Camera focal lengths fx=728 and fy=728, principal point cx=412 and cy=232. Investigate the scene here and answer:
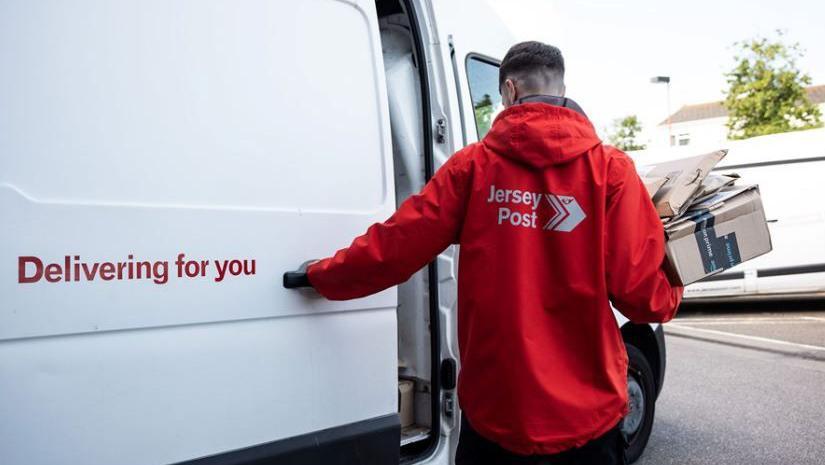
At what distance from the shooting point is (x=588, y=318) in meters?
1.94

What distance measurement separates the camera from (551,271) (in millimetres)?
1962

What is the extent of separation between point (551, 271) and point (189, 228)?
1.01 m

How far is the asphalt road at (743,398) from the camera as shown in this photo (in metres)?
4.34

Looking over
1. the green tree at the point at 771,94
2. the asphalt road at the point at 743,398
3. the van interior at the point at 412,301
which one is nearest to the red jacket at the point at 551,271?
the van interior at the point at 412,301

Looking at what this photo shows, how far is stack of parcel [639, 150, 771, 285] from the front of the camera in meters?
2.20

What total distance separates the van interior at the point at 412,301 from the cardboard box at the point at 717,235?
106 cm

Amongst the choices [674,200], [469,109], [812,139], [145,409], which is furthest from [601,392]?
[812,139]

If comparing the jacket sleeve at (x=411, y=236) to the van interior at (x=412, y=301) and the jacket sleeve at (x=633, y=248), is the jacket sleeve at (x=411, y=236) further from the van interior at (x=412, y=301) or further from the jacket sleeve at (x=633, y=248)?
the van interior at (x=412, y=301)

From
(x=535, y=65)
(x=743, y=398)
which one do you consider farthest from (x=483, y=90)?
(x=743, y=398)

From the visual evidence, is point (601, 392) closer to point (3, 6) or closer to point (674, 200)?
point (674, 200)

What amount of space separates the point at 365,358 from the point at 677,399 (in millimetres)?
3845

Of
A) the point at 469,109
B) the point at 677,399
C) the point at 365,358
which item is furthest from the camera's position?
the point at 677,399

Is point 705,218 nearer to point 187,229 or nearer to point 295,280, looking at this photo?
point 295,280

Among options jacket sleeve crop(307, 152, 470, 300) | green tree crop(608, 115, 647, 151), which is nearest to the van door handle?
jacket sleeve crop(307, 152, 470, 300)
